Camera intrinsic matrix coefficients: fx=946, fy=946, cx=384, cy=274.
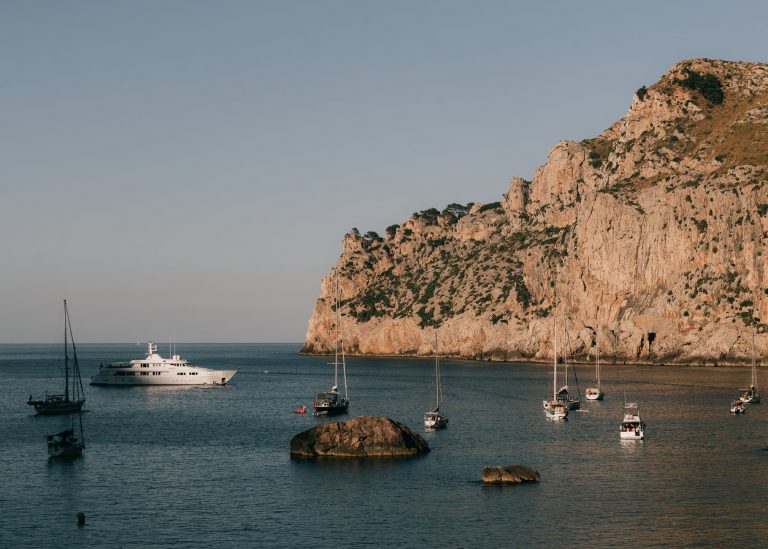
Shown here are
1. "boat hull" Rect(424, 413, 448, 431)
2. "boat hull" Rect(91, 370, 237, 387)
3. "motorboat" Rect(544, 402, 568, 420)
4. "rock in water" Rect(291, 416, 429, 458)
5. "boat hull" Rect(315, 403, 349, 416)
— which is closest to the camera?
"rock in water" Rect(291, 416, 429, 458)

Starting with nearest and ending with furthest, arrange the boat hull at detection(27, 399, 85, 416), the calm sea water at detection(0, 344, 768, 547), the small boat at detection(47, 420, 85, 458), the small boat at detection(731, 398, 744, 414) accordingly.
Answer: the calm sea water at detection(0, 344, 768, 547), the small boat at detection(47, 420, 85, 458), the small boat at detection(731, 398, 744, 414), the boat hull at detection(27, 399, 85, 416)

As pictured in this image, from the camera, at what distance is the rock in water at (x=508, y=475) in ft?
210

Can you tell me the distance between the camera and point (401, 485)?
6406 centimetres

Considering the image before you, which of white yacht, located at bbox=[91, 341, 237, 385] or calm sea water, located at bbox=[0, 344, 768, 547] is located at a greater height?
white yacht, located at bbox=[91, 341, 237, 385]

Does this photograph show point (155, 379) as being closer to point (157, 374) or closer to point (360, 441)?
point (157, 374)

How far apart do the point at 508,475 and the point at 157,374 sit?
11703cm

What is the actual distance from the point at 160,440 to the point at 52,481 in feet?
74.9

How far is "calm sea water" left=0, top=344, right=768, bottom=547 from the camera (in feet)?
169

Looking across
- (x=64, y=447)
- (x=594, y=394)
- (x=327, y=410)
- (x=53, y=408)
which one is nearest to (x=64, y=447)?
(x=64, y=447)

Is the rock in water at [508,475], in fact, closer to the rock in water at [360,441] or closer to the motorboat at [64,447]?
the rock in water at [360,441]

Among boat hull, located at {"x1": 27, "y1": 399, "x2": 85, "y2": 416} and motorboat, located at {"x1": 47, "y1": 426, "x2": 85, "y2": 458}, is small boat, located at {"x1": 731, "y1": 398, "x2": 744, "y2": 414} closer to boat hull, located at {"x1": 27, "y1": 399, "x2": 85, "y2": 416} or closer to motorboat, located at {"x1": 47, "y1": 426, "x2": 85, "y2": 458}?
motorboat, located at {"x1": 47, "y1": 426, "x2": 85, "y2": 458}

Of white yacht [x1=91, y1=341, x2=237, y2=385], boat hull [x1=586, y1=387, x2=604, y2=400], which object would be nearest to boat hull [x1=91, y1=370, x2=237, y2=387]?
white yacht [x1=91, y1=341, x2=237, y2=385]

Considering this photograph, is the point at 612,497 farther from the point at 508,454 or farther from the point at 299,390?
the point at 299,390

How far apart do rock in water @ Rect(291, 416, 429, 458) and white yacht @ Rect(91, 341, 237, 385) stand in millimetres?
98685
